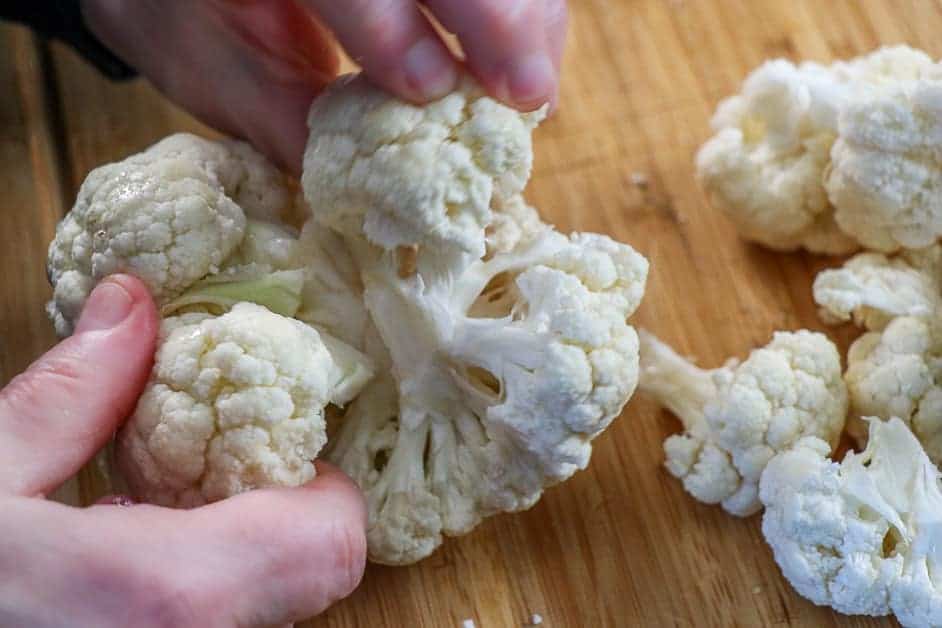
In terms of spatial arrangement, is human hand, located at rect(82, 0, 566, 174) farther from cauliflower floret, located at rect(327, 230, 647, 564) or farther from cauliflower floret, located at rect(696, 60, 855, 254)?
cauliflower floret, located at rect(696, 60, 855, 254)

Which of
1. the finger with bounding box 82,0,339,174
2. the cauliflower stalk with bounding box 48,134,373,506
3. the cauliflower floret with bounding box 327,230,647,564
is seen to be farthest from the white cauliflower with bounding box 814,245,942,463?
the finger with bounding box 82,0,339,174

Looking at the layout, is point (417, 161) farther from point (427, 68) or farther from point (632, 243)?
point (632, 243)

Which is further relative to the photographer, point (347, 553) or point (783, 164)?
point (783, 164)

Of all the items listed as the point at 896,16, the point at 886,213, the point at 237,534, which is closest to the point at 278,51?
the point at 237,534

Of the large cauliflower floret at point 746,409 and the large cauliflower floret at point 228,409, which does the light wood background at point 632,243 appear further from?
the large cauliflower floret at point 228,409

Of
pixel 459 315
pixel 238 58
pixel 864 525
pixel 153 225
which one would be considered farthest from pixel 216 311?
pixel 864 525

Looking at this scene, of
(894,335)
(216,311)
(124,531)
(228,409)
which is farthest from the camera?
(894,335)

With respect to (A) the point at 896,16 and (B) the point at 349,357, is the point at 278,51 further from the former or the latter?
(A) the point at 896,16
